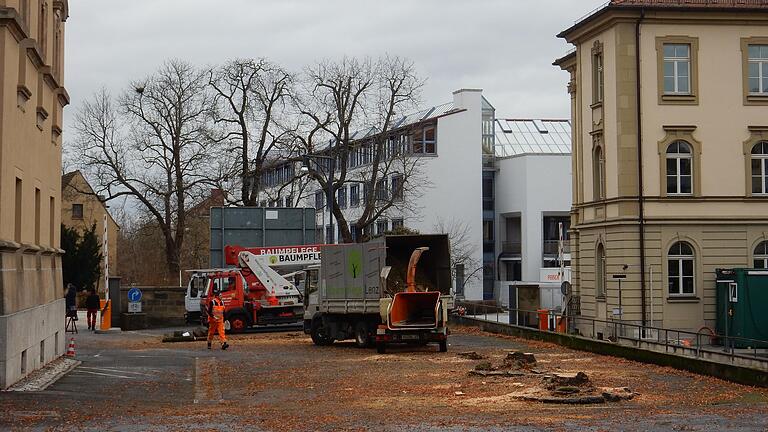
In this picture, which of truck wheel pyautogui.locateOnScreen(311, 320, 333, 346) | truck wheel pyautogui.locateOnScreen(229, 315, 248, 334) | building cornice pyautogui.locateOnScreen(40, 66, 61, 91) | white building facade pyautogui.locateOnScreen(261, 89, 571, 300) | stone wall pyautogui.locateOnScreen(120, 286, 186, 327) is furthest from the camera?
white building facade pyautogui.locateOnScreen(261, 89, 571, 300)

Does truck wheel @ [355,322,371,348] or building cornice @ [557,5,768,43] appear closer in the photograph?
truck wheel @ [355,322,371,348]

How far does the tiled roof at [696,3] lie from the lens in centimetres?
3997

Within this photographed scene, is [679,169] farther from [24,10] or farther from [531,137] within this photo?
[531,137]

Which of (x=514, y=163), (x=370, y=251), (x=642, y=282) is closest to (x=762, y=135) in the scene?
(x=642, y=282)

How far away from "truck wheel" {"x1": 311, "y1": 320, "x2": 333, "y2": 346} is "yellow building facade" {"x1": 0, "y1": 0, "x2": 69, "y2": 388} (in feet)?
28.6

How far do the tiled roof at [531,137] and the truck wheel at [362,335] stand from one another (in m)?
55.5

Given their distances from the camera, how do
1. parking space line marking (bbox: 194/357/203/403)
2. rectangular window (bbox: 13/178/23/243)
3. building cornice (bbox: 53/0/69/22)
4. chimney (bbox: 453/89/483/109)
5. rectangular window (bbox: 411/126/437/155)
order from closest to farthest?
parking space line marking (bbox: 194/357/203/403)
rectangular window (bbox: 13/178/23/243)
building cornice (bbox: 53/0/69/22)
rectangular window (bbox: 411/126/437/155)
chimney (bbox: 453/89/483/109)

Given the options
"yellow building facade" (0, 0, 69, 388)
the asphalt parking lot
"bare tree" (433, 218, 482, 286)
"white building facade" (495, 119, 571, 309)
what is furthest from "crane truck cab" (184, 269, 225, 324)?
"white building facade" (495, 119, 571, 309)

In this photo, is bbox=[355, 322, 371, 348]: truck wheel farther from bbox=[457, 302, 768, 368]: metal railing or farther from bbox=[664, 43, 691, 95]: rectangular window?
bbox=[664, 43, 691, 95]: rectangular window

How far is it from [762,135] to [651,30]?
5598mm

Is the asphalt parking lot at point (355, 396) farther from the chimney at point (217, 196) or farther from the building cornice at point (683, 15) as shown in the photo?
the chimney at point (217, 196)

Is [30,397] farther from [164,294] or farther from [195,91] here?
[195,91]

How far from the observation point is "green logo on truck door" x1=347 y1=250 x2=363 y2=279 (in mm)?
31328

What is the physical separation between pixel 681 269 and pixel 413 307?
14.5 metres
